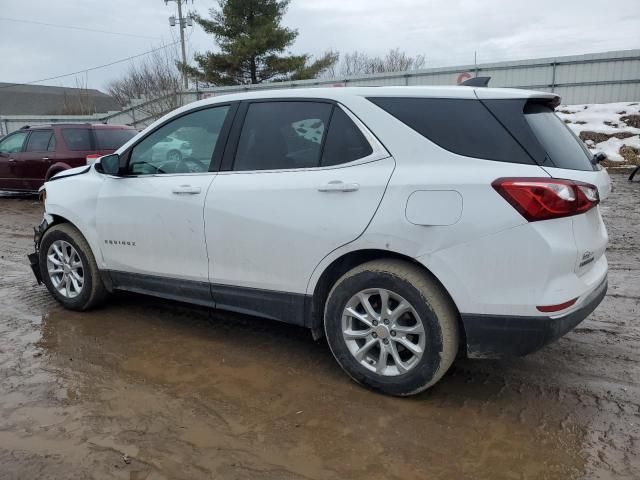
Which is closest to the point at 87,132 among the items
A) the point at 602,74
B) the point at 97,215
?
the point at 97,215

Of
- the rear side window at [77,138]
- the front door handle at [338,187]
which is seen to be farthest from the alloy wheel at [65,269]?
the rear side window at [77,138]

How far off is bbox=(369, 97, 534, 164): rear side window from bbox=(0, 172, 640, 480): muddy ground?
142cm

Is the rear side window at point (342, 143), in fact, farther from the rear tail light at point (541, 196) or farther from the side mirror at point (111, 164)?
the side mirror at point (111, 164)

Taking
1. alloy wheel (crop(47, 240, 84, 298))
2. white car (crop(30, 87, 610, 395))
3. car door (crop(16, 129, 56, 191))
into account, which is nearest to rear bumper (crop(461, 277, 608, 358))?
white car (crop(30, 87, 610, 395))

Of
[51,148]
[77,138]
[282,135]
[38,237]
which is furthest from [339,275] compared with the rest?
[51,148]

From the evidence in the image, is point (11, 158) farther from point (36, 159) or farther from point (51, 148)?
point (51, 148)

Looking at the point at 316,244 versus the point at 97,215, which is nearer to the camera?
the point at 316,244

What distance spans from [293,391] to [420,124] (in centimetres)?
176

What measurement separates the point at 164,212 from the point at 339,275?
56.6 inches

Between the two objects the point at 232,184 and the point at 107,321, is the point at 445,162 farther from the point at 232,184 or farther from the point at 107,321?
the point at 107,321

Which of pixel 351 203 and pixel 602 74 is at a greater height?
pixel 602 74

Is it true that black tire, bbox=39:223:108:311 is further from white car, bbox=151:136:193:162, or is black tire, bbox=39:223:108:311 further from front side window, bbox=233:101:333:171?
front side window, bbox=233:101:333:171

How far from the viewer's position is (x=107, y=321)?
4297 mm

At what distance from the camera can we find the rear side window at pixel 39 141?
10.9m
